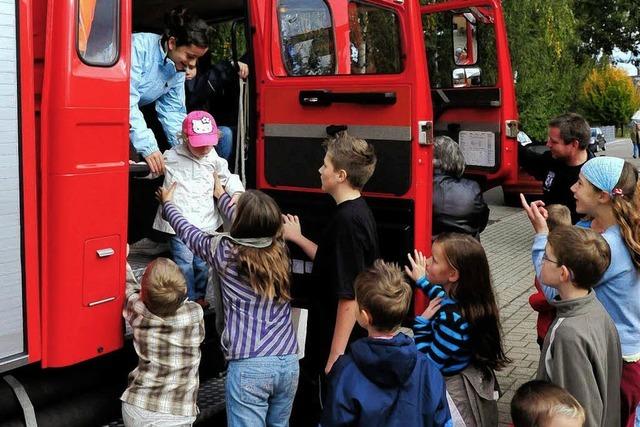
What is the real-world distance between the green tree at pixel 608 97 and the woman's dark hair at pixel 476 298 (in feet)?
101

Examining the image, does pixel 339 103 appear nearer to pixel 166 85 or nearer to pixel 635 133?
pixel 166 85

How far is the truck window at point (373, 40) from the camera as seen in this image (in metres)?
3.97

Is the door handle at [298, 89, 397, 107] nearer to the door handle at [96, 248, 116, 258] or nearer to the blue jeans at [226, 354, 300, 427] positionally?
the blue jeans at [226, 354, 300, 427]

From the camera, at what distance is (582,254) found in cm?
290

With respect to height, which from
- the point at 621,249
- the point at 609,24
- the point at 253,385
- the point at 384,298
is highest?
the point at 609,24

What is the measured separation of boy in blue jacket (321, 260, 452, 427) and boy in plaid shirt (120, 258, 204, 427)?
0.77 metres

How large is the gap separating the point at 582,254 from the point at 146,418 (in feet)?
5.98

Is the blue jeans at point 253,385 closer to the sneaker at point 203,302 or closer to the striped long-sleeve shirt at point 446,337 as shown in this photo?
the striped long-sleeve shirt at point 446,337

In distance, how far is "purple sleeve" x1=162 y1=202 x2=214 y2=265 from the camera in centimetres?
324

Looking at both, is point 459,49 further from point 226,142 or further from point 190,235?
point 190,235

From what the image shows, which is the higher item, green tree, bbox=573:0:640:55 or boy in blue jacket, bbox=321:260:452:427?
green tree, bbox=573:0:640:55

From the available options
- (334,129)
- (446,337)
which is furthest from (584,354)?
(334,129)

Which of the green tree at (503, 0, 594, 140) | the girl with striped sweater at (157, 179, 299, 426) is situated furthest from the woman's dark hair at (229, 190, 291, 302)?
the green tree at (503, 0, 594, 140)

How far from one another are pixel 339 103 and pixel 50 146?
1.68 meters
